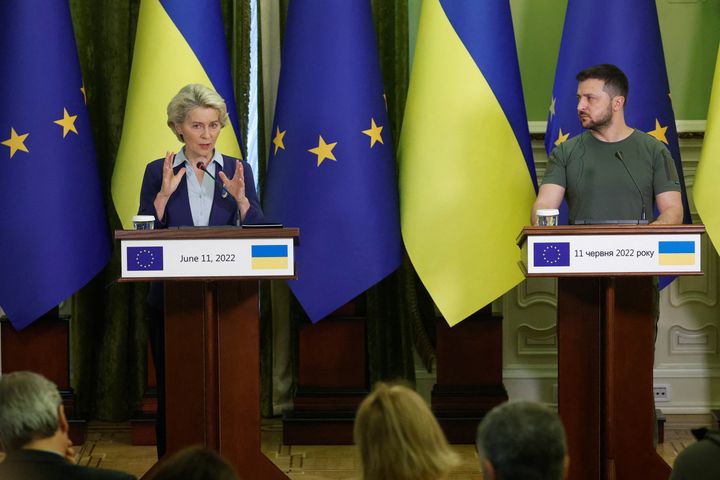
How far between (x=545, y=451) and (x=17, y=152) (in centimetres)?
354

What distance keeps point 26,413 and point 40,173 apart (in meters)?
2.86

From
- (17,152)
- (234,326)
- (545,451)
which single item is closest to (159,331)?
(234,326)

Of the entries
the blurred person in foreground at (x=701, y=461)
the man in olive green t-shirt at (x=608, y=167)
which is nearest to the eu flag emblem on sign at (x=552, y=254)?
the man in olive green t-shirt at (x=608, y=167)

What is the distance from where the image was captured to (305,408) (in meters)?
5.38

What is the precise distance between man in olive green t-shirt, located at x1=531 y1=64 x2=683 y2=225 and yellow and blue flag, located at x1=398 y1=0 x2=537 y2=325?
0.54m

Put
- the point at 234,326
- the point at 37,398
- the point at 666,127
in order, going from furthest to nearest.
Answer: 1. the point at 666,127
2. the point at 234,326
3. the point at 37,398

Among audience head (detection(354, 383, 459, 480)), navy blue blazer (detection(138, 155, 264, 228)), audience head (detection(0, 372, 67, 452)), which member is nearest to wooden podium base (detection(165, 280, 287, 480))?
navy blue blazer (detection(138, 155, 264, 228))

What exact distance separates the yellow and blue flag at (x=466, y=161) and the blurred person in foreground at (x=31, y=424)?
273 cm

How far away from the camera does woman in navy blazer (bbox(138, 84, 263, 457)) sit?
4.02 metres

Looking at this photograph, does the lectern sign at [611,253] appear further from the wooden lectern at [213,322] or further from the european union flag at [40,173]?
the european union flag at [40,173]

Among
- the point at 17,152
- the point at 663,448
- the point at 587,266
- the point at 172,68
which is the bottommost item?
the point at 663,448

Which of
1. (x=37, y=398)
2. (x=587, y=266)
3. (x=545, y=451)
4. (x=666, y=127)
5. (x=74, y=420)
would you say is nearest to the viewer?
(x=545, y=451)

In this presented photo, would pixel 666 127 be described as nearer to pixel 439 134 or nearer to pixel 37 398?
pixel 439 134

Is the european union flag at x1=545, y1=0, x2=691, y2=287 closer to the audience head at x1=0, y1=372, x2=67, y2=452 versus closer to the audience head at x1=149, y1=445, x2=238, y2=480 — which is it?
the audience head at x1=0, y1=372, x2=67, y2=452
